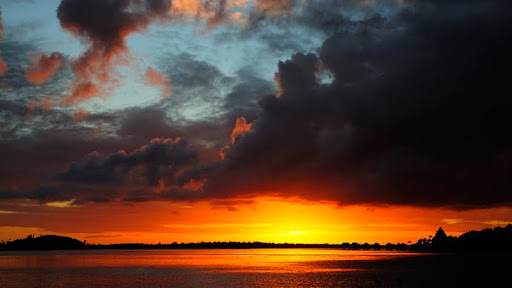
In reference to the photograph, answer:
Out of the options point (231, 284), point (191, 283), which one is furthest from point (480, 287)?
point (191, 283)

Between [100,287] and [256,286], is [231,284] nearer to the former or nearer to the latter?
[256,286]

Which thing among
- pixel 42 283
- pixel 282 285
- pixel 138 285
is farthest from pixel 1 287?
pixel 282 285

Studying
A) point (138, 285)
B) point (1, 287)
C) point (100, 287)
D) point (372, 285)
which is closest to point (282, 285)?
point (372, 285)

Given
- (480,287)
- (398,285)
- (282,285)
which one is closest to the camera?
(480,287)

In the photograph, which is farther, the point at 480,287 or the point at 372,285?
the point at 372,285

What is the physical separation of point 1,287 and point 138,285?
28028 millimetres

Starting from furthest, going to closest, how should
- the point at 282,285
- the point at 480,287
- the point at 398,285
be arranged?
the point at 282,285 < the point at 398,285 < the point at 480,287

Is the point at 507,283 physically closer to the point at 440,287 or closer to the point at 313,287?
the point at 440,287

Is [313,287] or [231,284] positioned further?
[231,284]

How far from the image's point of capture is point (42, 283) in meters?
112

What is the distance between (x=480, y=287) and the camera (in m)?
90.3

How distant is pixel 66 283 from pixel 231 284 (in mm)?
38121

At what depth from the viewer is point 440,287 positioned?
9425 cm

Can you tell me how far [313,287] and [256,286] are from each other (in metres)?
12.3
